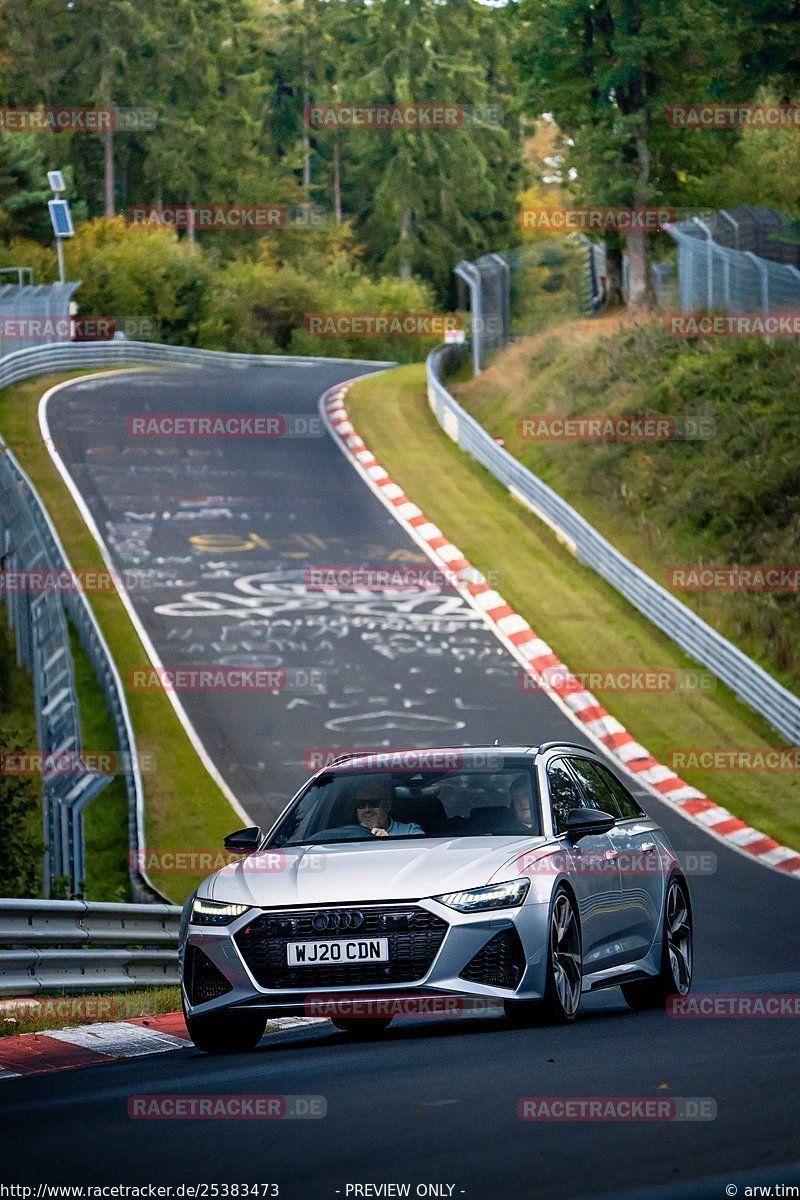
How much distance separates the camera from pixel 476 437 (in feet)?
136

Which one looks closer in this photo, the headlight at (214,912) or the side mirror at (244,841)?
the headlight at (214,912)

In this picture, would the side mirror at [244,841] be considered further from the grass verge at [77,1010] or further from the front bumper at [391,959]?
the grass verge at [77,1010]

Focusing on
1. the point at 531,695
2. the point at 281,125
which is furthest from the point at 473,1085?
the point at 281,125

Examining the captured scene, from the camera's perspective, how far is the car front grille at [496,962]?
Answer: 9078 millimetres

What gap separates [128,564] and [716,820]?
13874mm

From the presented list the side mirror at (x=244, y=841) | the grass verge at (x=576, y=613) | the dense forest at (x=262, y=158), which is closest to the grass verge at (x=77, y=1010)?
the side mirror at (x=244, y=841)

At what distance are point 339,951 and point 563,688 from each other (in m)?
19.2

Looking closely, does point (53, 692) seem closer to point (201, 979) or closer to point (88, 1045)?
point (88, 1045)

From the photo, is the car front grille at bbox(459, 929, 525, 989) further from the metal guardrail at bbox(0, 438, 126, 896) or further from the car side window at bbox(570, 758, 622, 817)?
the metal guardrail at bbox(0, 438, 126, 896)

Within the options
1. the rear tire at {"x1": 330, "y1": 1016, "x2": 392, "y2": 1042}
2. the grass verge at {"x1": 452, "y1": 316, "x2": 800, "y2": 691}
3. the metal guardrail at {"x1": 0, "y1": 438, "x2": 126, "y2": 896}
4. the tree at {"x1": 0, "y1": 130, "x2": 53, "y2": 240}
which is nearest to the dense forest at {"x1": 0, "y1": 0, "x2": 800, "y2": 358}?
the tree at {"x1": 0, "y1": 130, "x2": 53, "y2": 240}

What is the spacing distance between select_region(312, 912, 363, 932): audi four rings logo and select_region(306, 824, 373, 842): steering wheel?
36.0 inches

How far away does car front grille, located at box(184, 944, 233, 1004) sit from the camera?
9.34 m

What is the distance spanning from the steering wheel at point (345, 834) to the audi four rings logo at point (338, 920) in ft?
3.00

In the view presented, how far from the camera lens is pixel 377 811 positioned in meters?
10.3
